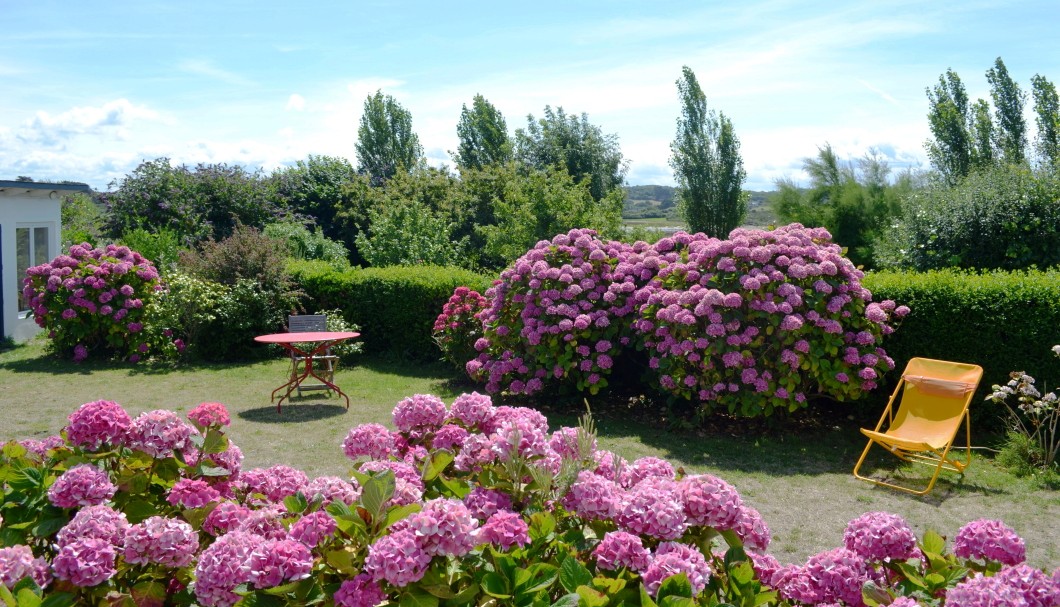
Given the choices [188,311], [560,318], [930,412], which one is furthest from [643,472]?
[188,311]

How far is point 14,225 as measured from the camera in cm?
1399

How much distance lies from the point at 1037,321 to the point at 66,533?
7.47m

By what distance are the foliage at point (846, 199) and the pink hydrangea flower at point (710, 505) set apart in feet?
64.6

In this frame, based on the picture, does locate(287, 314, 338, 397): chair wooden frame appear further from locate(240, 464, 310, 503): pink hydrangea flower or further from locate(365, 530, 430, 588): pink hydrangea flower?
locate(365, 530, 430, 588): pink hydrangea flower

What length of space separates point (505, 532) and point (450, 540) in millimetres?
196

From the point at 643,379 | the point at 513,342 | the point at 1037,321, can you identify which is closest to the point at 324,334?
the point at 513,342

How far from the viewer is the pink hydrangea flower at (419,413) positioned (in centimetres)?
312

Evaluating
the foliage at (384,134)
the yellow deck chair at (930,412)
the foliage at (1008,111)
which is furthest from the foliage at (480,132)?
the yellow deck chair at (930,412)

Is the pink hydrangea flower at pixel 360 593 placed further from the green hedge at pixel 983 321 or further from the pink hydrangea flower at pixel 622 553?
the green hedge at pixel 983 321

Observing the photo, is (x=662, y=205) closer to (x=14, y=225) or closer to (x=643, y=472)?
(x=14, y=225)

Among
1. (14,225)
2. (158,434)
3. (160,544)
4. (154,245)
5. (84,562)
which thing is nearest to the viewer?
(84,562)

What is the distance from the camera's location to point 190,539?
2395 millimetres

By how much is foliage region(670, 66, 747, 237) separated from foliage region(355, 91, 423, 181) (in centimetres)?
1234

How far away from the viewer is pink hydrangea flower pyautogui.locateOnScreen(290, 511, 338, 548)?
7.23ft
